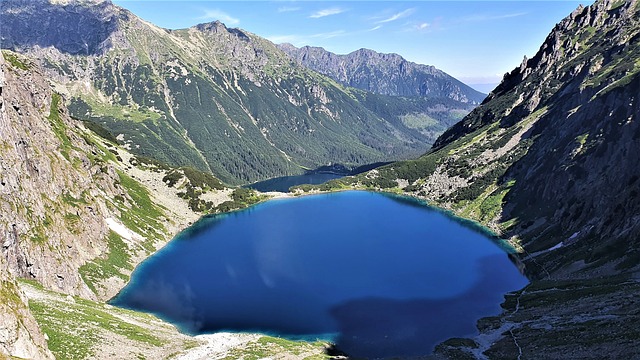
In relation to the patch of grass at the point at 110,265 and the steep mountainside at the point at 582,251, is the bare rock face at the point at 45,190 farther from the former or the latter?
the steep mountainside at the point at 582,251

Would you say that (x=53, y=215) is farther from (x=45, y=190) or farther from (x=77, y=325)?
(x=77, y=325)

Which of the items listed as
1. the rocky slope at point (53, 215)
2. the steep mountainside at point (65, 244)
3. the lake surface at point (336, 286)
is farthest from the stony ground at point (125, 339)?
the lake surface at point (336, 286)

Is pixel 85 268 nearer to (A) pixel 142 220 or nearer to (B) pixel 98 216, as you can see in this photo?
(B) pixel 98 216

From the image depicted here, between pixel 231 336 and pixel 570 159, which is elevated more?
pixel 570 159

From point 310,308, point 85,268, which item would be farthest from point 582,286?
point 85,268

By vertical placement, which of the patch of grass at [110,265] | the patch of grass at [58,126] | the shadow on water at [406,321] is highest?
the patch of grass at [58,126]

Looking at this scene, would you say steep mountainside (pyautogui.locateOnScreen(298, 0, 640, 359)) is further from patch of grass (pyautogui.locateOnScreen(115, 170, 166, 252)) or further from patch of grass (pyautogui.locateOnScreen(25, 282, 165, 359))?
patch of grass (pyautogui.locateOnScreen(115, 170, 166, 252))
